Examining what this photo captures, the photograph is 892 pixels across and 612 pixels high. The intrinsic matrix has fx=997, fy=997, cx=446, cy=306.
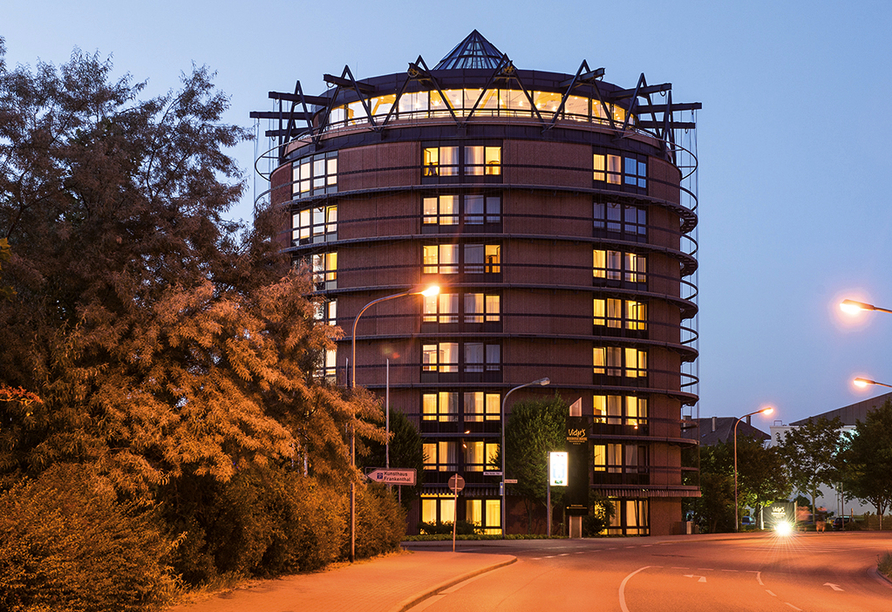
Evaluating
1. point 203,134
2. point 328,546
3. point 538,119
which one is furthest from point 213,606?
point 538,119

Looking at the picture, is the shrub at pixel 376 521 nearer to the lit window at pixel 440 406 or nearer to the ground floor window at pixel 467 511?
the lit window at pixel 440 406

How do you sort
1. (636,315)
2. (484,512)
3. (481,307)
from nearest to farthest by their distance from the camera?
(484,512)
(481,307)
(636,315)

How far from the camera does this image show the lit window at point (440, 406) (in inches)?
2507

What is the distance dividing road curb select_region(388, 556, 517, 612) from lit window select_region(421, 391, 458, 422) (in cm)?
3015

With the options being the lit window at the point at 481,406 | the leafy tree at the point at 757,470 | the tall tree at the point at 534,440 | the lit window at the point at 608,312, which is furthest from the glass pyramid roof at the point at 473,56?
the leafy tree at the point at 757,470

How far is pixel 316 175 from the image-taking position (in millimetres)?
68125

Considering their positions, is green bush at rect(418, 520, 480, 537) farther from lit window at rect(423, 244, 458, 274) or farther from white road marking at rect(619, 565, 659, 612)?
white road marking at rect(619, 565, 659, 612)

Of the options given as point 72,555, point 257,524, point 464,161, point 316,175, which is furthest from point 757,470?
point 72,555

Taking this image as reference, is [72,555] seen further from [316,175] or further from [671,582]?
[316,175]

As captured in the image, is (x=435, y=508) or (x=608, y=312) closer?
(x=435, y=508)

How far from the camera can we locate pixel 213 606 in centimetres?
1784

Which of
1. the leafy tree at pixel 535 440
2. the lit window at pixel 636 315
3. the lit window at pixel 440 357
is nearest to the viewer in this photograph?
the leafy tree at pixel 535 440

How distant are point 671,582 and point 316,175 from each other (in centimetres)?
4776

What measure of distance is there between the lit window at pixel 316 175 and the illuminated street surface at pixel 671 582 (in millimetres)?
31095
